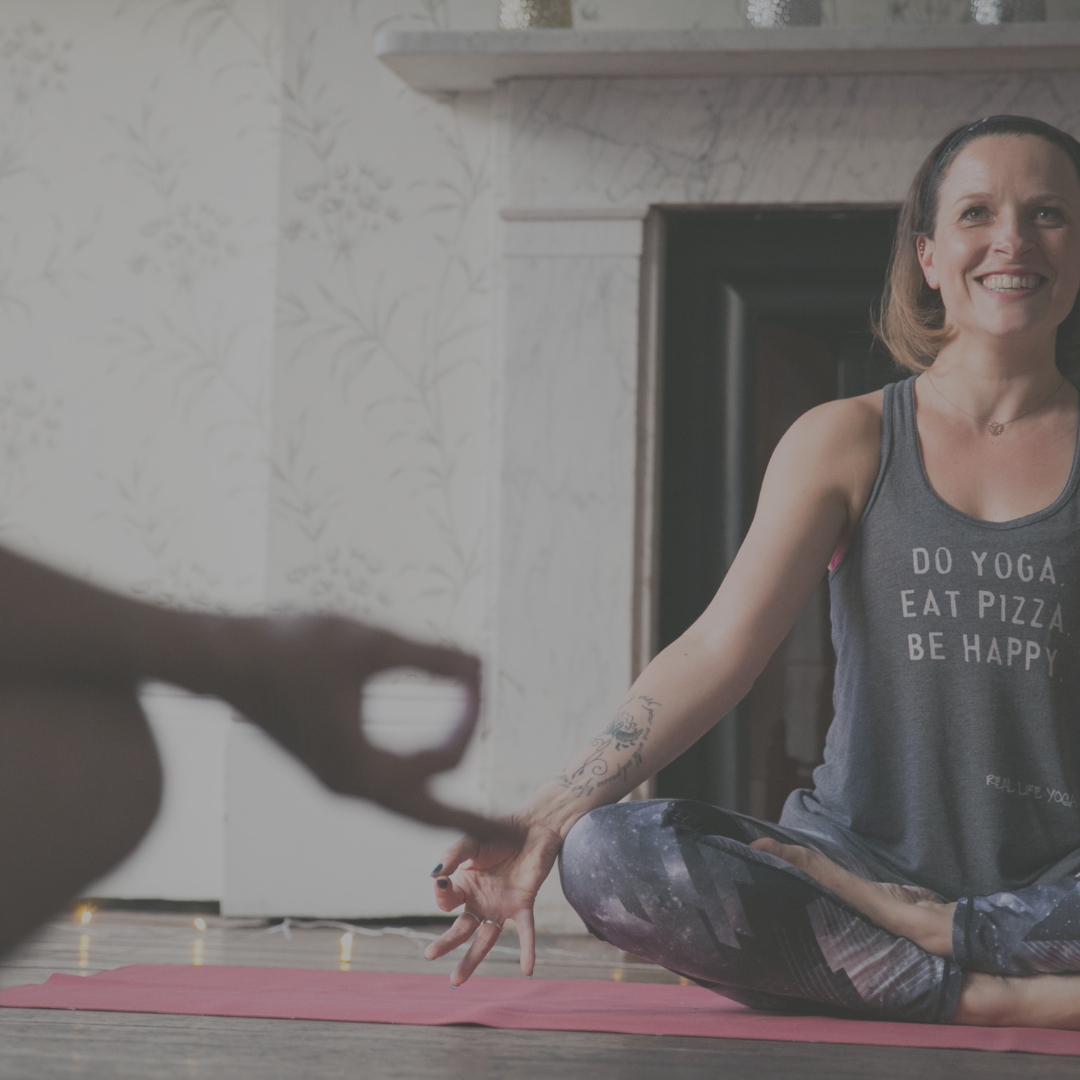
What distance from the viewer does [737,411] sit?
237cm

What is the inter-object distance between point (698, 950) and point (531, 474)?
50.2 inches

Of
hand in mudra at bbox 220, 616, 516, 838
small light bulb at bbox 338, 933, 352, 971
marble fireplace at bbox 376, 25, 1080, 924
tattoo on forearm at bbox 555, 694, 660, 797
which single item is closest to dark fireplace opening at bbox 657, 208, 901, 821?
marble fireplace at bbox 376, 25, 1080, 924

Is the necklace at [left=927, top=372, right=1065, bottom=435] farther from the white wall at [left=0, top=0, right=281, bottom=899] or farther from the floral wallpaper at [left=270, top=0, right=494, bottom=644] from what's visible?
the white wall at [left=0, top=0, right=281, bottom=899]

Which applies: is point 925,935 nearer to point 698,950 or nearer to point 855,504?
point 698,950

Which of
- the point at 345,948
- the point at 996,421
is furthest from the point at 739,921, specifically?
the point at 345,948

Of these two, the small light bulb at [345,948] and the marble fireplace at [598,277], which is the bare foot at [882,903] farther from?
the marble fireplace at [598,277]

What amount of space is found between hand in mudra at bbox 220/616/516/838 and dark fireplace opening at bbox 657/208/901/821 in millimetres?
1970

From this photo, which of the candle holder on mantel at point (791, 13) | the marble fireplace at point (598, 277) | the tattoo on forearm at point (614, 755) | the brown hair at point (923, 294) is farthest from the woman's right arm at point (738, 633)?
the candle holder on mantel at point (791, 13)

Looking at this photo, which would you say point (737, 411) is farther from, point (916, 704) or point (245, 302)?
point (916, 704)

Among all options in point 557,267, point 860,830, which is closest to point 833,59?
point 557,267

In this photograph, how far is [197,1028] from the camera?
1.11 metres

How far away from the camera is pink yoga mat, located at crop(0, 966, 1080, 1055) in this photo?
108 cm

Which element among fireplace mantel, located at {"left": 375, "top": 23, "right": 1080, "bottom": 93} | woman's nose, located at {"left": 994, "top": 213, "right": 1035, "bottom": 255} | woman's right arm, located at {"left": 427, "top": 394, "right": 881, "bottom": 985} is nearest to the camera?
woman's right arm, located at {"left": 427, "top": 394, "right": 881, "bottom": 985}

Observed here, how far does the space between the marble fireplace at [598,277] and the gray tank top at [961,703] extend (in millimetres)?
973
